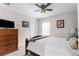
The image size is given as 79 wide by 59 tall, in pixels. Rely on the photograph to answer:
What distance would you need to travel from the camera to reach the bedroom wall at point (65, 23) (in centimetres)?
168

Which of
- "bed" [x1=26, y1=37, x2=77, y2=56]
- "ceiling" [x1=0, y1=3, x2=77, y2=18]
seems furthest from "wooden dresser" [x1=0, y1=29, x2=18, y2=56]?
"ceiling" [x1=0, y1=3, x2=77, y2=18]

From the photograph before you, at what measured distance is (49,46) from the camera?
1.76 metres

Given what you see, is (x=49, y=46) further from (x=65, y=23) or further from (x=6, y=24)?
(x=6, y=24)

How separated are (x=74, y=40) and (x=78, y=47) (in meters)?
0.13

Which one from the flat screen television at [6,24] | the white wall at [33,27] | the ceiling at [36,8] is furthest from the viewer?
the white wall at [33,27]


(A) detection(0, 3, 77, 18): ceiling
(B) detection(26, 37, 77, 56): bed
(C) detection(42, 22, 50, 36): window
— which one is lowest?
(B) detection(26, 37, 77, 56): bed

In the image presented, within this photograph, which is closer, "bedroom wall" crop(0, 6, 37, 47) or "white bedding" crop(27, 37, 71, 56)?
"bedroom wall" crop(0, 6, 37, 47)

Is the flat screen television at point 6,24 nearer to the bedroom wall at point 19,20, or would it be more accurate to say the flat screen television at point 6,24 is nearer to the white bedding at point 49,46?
the bedroom wall at point 19,20

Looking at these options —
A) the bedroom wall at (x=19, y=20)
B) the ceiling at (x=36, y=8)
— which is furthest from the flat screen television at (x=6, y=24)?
the ceiling at (x=36, y=8)

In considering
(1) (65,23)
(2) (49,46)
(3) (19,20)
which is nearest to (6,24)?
(3) (19,20)

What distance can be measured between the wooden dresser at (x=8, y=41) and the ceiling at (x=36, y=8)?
370 millimetres

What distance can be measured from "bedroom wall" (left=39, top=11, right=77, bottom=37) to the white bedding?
0.11 meters

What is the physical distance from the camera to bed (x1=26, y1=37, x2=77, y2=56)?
1692 mm

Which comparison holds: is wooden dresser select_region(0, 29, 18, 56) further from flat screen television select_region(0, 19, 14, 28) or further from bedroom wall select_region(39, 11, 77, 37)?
bedroom wall select_region(39, 11, 77, 37)
